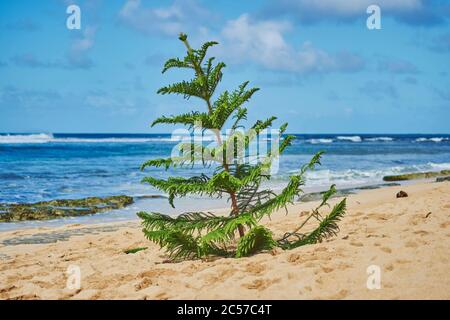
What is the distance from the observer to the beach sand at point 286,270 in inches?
185

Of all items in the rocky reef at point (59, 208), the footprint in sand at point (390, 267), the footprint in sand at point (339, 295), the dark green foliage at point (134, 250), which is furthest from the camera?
→ the rocky reef at point (59, 208)

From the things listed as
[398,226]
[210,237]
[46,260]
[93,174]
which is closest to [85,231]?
[46,260]

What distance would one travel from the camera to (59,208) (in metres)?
15.4

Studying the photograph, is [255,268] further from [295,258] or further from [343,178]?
[343,178]

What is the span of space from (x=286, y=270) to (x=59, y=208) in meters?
11.7

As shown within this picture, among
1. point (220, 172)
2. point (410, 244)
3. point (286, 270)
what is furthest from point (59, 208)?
point (410, 244)

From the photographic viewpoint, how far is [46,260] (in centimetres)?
808

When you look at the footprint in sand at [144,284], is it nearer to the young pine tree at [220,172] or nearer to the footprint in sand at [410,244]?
the young pine tree at [220,172]

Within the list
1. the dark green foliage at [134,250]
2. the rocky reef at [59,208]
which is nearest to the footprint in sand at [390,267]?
the dark green foliage at [134,250]

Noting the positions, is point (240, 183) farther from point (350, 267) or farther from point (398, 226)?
point (398, 226)

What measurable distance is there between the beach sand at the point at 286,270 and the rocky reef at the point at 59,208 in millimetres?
5818

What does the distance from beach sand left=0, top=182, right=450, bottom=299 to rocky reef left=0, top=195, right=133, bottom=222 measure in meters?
5.82

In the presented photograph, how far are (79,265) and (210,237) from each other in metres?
2.17
